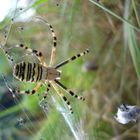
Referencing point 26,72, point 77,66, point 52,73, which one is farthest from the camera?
point 77,66

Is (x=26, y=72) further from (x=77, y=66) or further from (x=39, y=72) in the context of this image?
(x=77, y=66)

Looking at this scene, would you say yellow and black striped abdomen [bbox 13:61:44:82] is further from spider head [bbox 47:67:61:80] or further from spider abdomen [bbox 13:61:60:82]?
spider head [bbox 47:67:61:80]

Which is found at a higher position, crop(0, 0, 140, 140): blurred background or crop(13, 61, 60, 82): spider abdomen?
crop(0, 0, 140, 140): blurred background

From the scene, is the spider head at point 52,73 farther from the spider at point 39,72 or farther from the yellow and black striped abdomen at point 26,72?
the yellow and black striped abdomen at point 26,72

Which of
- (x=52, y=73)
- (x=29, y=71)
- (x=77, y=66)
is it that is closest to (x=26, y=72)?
(x=29, y=71)

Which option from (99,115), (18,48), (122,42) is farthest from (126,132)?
(18,48)

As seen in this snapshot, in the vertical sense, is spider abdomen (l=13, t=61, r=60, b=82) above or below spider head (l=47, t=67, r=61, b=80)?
below

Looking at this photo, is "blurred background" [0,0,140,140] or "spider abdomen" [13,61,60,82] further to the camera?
"blurred background" [0,0,140,140]

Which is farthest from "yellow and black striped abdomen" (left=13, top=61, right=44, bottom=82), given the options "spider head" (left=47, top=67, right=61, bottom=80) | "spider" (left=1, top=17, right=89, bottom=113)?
"spider head" (left=47, top=67, right=61, bottom=80)

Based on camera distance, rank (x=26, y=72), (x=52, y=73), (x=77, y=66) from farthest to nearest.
Answer: (x=77, y=66), (x=52, y=73), (x=26, y=72)

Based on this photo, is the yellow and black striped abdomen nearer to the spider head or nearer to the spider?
the spider
